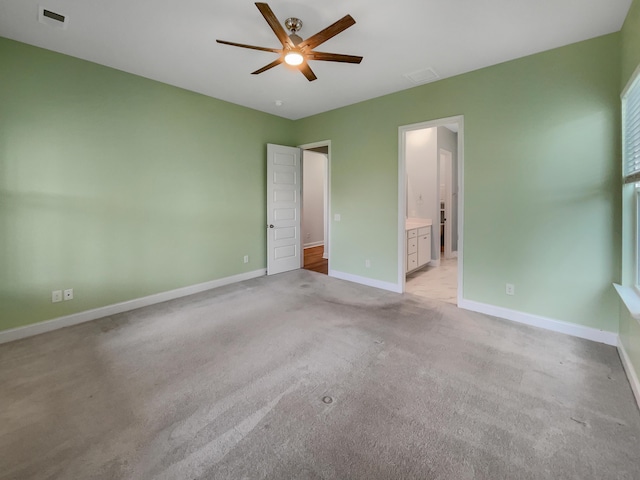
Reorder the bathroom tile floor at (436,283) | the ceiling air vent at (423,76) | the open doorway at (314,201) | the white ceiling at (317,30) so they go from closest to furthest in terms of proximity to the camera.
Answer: the white ceiling at (317,30) < the ceiling air vent at (423,76) < the bathroom tile floor at (436,283) < the open doorway at (314,201)

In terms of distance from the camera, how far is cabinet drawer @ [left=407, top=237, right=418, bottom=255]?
4.66 meters

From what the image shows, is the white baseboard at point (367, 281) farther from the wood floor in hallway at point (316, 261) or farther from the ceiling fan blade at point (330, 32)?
the ceiling fan blade at point (330, 32)

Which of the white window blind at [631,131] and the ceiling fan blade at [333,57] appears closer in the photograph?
the white window blind at [631,131]

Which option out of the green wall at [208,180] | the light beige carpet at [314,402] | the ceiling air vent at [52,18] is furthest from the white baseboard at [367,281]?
the ceiling air vent at [52,18]

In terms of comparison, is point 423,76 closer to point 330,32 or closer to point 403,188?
point 403,188

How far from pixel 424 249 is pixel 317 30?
13.4 ft

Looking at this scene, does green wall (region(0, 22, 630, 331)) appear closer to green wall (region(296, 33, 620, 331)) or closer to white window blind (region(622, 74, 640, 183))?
green wall (region(296, 33, 620, 331))

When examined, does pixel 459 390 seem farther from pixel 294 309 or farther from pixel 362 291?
pixel 362 291

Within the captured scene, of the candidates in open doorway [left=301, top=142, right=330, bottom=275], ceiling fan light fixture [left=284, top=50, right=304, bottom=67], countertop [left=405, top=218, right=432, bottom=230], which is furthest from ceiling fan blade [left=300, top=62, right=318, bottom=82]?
open doorway [left=301, top=142, right=330, bottom=275]

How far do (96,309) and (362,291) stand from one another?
3.31m

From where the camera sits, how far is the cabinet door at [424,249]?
5147 mm

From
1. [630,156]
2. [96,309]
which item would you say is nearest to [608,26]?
[630,156]

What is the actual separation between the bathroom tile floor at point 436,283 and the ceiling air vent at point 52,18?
15.4 ft

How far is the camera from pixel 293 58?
238 cm
